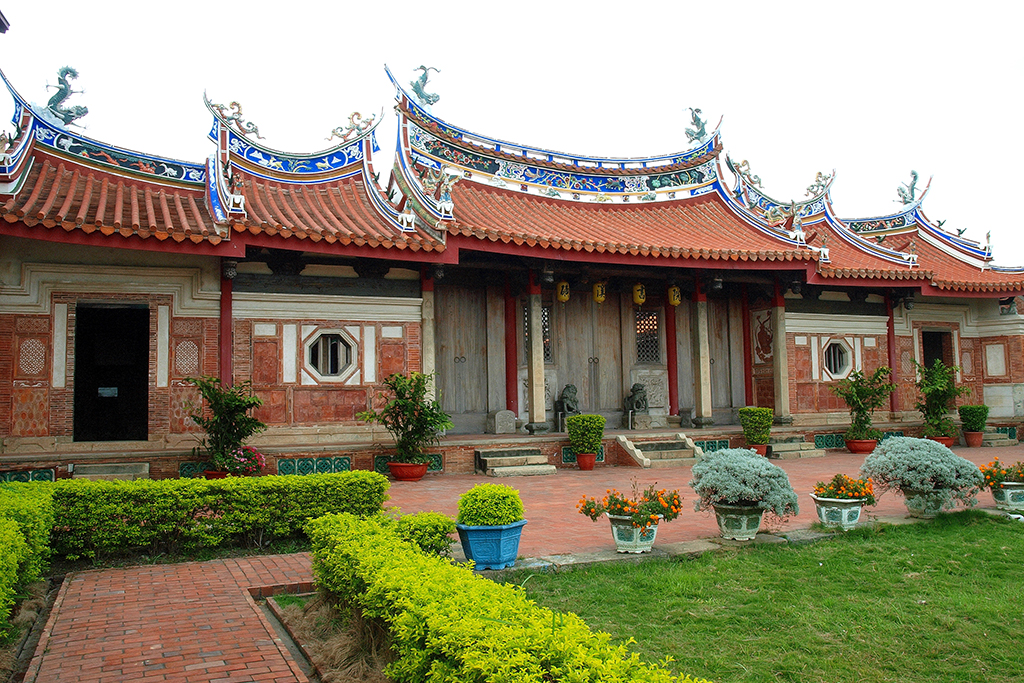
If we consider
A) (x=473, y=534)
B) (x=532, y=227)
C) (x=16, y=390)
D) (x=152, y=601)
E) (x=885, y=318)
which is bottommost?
(x=152, y=601)

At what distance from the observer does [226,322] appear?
10984 mm

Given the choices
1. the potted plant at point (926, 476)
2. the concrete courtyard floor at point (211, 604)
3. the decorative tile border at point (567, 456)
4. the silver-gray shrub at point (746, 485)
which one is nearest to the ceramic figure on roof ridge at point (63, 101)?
the concrete courtyard floor at point (211, 604)

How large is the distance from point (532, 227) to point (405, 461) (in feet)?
16.3

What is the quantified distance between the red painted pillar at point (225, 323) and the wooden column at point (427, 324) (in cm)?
296

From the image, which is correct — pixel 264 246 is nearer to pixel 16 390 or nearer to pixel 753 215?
pixel 16 390

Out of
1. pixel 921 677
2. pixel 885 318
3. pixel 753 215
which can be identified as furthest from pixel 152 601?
pixel 885 318

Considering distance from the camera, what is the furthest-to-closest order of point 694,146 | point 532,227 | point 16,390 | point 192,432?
point 694,146
point 532,227
point 192,432
point 16,390

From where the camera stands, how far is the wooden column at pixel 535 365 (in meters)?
13.1

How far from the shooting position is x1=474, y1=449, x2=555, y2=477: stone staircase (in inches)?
454

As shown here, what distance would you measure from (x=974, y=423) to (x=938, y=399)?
3.72ft

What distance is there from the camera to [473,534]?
215 inches

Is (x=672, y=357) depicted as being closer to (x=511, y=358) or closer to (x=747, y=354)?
(x=747, y=354)

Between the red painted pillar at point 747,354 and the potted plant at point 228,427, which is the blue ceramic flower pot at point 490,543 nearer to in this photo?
the potted plant at point 228,427

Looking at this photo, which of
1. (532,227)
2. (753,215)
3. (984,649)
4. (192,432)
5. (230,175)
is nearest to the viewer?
(984,649)
